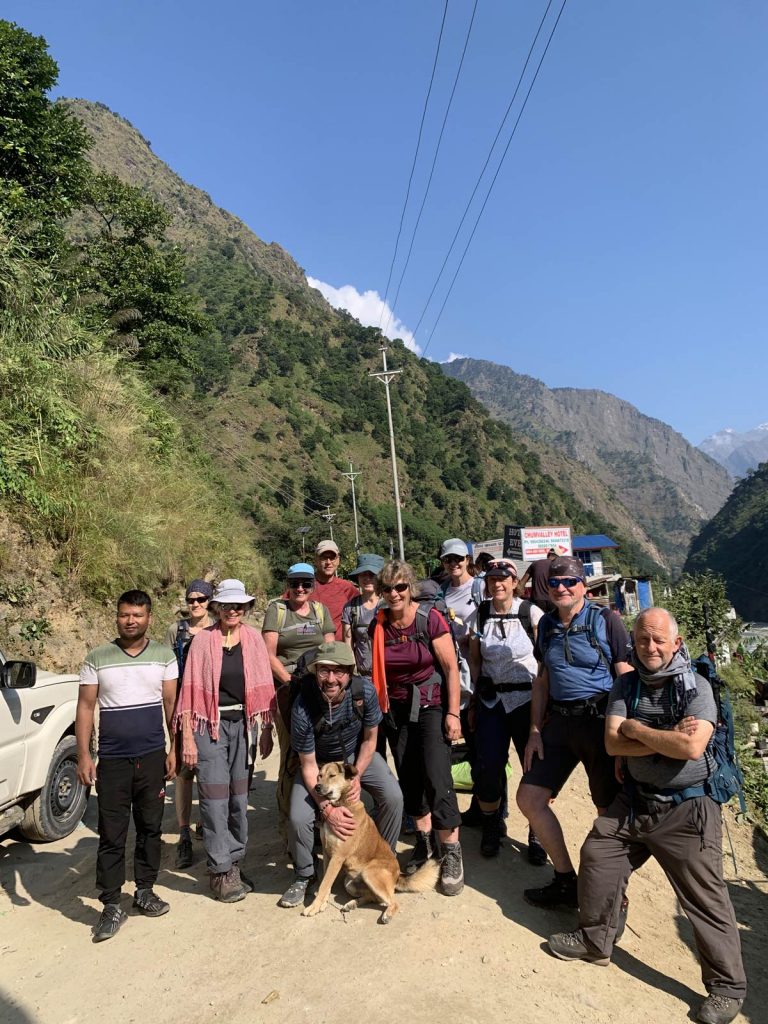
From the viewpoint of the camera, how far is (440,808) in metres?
3.80

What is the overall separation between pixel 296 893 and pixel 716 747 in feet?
8.41

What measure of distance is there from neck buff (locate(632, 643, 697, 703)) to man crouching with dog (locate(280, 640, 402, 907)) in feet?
5.16

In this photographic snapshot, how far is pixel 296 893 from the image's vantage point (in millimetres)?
3752

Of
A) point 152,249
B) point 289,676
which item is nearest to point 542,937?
point 289,676

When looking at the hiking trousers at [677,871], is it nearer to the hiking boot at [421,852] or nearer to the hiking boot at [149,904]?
the hiking boot at [421,852]

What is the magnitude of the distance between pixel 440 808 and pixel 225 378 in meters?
81.8

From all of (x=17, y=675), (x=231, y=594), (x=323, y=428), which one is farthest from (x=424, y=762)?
(x=323, y=428)

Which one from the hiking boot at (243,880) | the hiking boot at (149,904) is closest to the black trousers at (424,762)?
the hiking boot at (243,880)

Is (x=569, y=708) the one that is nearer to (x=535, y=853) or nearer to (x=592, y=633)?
(x=592, y=633)

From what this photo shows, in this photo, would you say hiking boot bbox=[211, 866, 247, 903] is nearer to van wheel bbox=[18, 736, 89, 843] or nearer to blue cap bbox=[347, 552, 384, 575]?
van wheel bbox=[18, 736, 89, 843]

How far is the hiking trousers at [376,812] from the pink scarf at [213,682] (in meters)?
0.54

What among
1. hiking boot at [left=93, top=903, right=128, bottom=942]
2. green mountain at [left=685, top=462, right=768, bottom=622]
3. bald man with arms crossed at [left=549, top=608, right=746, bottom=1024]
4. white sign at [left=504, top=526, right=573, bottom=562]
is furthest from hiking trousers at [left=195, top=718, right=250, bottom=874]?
green mountain at [left=685, top=462, right=768, bottom=622]

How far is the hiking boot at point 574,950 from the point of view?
3.15m

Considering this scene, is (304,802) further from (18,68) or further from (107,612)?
(18,68)
